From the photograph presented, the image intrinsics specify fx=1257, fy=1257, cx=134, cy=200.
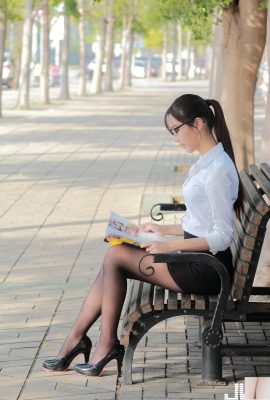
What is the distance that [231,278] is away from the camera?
6.49 meters

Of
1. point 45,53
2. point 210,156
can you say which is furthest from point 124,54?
point 210,156

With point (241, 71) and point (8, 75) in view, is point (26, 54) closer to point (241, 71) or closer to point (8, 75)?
point (241, 71)

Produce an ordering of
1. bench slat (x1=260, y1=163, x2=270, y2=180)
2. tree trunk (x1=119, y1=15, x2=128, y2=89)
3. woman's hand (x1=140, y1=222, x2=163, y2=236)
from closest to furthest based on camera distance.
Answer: woman's hand (x1=140, y1=222, x2=163, y2=236), bench slat (x1=260, y1=163, x2=270, y2=180), tree trunk (x1=119, y1=15, x2=128, y2=89)

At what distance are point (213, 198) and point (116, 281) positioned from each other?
2.14 feet

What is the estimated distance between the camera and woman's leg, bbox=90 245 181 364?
640 cm

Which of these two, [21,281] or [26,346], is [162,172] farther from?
[26,346]

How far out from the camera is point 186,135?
21.3ft

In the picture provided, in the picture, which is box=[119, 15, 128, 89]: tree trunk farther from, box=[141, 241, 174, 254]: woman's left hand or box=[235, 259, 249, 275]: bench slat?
box=[235, 259, 249, 275]: bench slat

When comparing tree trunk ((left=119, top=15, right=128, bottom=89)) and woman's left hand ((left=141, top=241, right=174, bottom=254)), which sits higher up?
woman's left hand ((left=141, top=241, right=174, bottom=254))

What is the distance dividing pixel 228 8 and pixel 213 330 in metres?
10.4

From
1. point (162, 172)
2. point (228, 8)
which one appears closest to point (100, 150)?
point (162, 172)

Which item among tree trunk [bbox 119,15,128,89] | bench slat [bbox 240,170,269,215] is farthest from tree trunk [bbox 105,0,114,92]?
bench slat [bbox 240,170,269,215]

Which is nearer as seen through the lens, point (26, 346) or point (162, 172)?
point (26, 346)

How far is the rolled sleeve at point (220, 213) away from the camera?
20.8 ft
